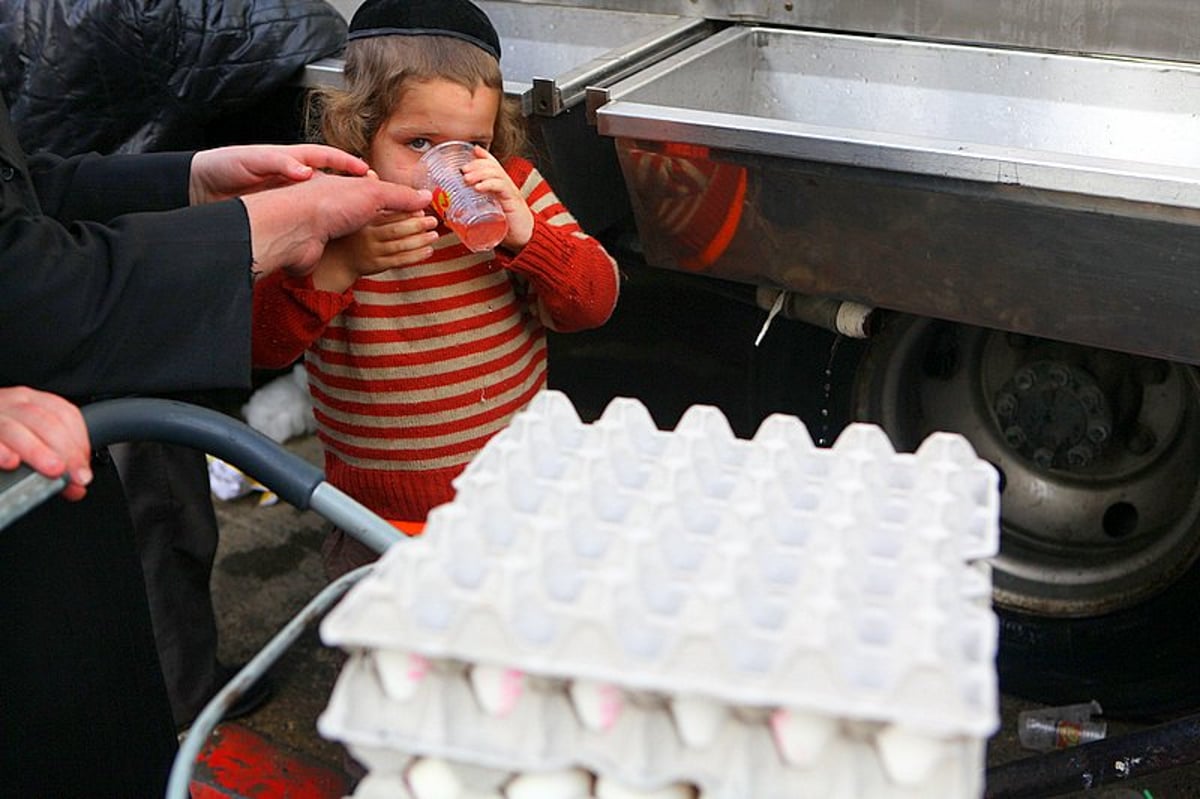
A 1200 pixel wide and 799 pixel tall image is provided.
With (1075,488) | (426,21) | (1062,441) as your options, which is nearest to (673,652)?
(426,21)

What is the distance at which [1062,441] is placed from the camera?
2.54 metres

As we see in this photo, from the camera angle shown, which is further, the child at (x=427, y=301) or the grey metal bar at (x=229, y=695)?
the child at (x=427, y=301)

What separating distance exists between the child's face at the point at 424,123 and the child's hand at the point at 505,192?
5cm

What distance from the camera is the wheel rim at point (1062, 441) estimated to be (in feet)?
8.20

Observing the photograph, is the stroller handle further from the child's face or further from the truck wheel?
the truck wheel

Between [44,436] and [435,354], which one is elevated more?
[44,436]

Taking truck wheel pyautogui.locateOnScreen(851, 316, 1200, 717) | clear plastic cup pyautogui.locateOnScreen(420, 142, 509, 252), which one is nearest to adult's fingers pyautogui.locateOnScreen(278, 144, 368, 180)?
clear plastic cup pyautogui.locateOnScreen(420, 142, 509, 252)

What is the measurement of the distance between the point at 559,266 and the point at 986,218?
658 mm

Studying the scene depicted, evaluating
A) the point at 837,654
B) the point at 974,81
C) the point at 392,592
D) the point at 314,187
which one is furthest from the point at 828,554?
the point at 974,81

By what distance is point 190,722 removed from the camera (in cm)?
269

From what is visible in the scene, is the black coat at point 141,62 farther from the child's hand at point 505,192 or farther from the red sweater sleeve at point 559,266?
the child's hand at point 505,192

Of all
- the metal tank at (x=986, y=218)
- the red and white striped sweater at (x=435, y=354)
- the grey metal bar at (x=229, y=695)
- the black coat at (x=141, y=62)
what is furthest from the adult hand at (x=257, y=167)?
the black coat at (x=141, y=62)

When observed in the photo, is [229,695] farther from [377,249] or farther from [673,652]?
[377,249]

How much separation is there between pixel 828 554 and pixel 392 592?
31cm
